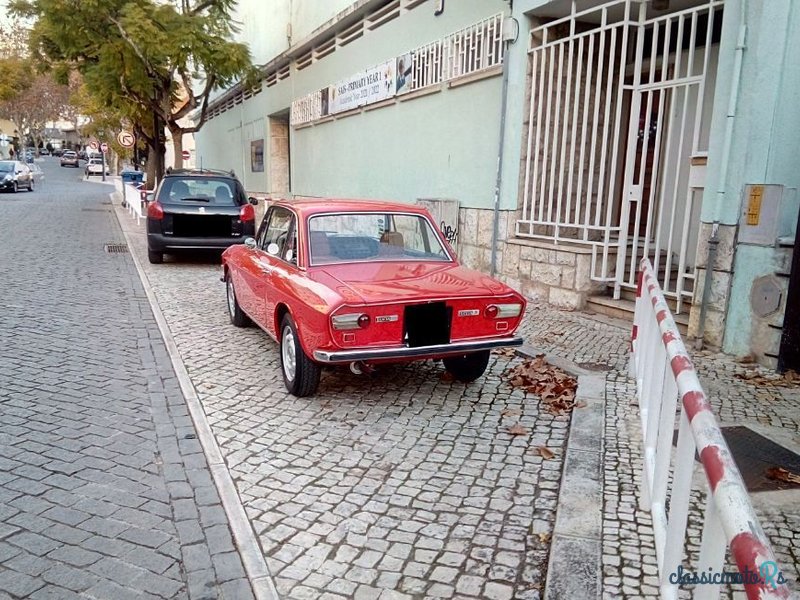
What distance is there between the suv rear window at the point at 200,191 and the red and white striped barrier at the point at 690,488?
9.27 m

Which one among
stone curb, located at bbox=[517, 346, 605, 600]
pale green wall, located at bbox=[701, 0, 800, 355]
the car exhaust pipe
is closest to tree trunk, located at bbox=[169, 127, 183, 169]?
the car exhaust pipe

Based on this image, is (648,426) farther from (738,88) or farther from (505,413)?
(738,88)

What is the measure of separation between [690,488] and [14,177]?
1431 inches

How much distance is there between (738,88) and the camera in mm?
5766

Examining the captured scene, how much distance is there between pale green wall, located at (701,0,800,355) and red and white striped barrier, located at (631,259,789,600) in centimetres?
235

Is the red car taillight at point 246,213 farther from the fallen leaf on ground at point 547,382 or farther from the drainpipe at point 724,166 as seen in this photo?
the drainpipe at point 724,166

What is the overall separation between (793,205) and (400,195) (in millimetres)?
7983

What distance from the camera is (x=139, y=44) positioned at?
17734 mm

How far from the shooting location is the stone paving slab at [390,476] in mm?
2889

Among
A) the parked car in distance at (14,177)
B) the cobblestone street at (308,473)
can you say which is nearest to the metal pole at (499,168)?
the cobblestone street at (308,473)

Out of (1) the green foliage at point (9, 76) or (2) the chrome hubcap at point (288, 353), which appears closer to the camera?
(2) the chrome hubcap at point (288, 353)

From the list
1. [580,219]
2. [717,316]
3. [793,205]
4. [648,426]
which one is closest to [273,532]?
[648,426]

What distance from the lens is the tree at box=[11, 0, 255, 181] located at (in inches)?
696

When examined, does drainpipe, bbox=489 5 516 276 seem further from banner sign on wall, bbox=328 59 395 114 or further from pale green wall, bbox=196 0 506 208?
banner sign on wall, bbox=328 59 395 114
